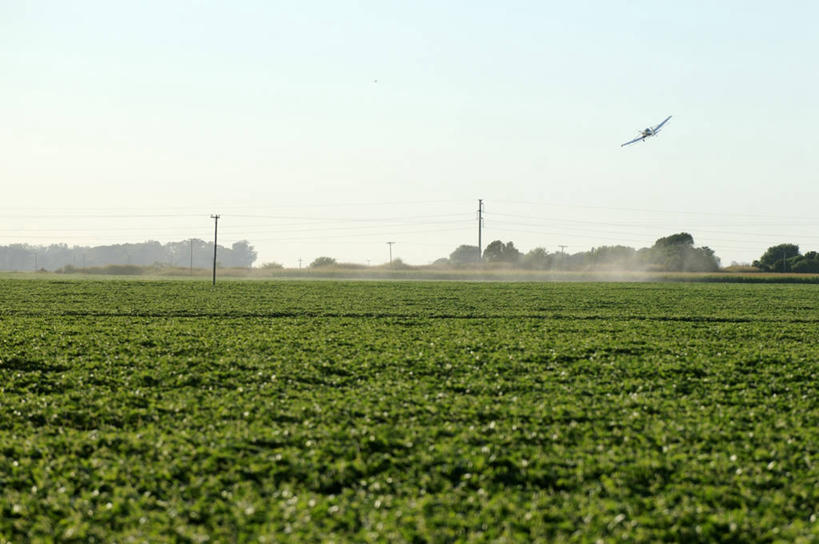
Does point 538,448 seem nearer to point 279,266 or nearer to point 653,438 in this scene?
point 653,438

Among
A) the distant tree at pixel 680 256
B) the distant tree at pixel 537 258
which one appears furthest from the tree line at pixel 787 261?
the distant tree at pixel 537 258

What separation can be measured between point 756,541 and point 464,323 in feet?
86.0

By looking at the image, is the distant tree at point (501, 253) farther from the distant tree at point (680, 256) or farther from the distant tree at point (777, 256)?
the distant tree at point (777, 256)

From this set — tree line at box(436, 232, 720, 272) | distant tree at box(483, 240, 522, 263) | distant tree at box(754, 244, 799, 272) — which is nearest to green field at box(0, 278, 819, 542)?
tree line at box(436, 232, 720, 272)

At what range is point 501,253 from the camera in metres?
159

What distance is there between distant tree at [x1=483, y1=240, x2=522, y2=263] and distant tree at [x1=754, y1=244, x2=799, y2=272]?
43.1m

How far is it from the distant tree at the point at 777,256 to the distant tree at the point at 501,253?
43.1 m

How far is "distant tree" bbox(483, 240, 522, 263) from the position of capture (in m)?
156

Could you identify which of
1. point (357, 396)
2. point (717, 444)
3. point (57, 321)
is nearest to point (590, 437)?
point (717, 444)

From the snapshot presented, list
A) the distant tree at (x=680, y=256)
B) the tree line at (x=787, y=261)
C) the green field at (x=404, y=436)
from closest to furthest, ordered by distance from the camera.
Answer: the green field at (x=404, y=436)
the tree line at (x=787, y=261)
the distant tree at (x=680, y=256)

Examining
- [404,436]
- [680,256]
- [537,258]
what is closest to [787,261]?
[680,256]

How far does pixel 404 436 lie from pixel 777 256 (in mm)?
130275

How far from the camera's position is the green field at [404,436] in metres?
11.2

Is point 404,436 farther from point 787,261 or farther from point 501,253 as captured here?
point 501,253
